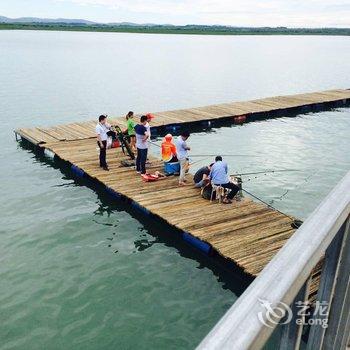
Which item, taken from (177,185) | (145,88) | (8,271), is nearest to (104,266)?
(8,271)

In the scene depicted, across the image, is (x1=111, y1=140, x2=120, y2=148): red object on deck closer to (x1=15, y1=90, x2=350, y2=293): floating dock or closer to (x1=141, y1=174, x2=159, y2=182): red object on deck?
(x1=15, y1=90, x2=350, y2=293): floating dock

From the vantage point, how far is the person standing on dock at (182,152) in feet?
48.4

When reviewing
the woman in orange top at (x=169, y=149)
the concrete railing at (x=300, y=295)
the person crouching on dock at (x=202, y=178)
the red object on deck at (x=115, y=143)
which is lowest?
the red object on deck at (x=115, y=143)

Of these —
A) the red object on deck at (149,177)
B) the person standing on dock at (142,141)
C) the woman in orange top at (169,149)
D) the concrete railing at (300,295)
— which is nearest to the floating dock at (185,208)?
the red object on deck at (149,177)

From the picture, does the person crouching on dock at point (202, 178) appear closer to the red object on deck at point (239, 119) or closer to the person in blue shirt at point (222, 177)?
the person in blue shirt at point (222, 177)

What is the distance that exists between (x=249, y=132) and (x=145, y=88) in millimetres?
29312

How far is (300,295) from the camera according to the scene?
144cm

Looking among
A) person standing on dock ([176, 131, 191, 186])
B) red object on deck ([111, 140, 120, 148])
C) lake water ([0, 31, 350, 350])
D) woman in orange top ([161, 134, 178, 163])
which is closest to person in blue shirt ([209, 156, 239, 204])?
person standing on dock ([176, 131, 191, 186])

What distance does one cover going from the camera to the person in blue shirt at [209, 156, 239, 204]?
45.4 feet

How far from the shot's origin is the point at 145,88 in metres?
56.8

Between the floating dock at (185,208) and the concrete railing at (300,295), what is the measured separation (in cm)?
755

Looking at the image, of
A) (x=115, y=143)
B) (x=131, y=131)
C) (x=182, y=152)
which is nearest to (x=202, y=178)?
(x=182, y=152)

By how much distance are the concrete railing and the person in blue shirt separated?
38.2ft

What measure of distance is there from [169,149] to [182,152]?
1.28 metres
